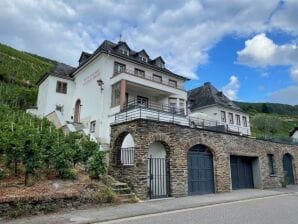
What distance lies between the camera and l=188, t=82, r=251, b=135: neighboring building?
33719 millimetres

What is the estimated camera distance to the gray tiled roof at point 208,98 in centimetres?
3475

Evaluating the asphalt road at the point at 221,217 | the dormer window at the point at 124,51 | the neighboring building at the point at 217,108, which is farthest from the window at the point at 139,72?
the asphalt road at the point at 221,217

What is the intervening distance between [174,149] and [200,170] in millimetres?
2810

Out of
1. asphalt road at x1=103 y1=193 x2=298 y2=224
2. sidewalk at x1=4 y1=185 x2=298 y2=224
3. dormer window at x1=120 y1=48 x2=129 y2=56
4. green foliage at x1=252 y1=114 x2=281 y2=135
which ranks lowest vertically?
asphalt road at x1=103 y1=193 x2=298 y2=224

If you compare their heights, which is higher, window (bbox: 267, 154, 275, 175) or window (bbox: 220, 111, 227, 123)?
window (bbox: 220, 111, 227, 123)

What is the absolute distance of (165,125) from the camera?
47.8 ft

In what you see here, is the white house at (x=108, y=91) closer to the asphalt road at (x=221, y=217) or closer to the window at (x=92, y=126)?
the window at (x=92, y=126)

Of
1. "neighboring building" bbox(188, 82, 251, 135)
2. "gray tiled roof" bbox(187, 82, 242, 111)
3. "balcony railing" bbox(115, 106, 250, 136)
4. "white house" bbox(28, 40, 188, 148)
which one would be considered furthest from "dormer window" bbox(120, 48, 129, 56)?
"gray tiled roof" bbox(187, 82, 242, 111)

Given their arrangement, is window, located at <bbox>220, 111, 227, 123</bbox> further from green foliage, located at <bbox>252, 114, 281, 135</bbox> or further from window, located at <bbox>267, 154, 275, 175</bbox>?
green foliage, located at <bbox>252, 114, 281, 135</bbox>

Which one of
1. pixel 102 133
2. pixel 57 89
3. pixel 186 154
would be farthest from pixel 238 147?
pixel 57 89

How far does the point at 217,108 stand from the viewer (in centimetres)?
3356

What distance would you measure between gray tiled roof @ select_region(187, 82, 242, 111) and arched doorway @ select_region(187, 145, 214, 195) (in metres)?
17.8

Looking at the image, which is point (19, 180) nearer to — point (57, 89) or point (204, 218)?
point (204, 218)

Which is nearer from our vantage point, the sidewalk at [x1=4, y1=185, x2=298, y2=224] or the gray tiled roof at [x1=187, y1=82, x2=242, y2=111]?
the sidewalk at [x1=4, y1=185, x2=298, y2=224]
